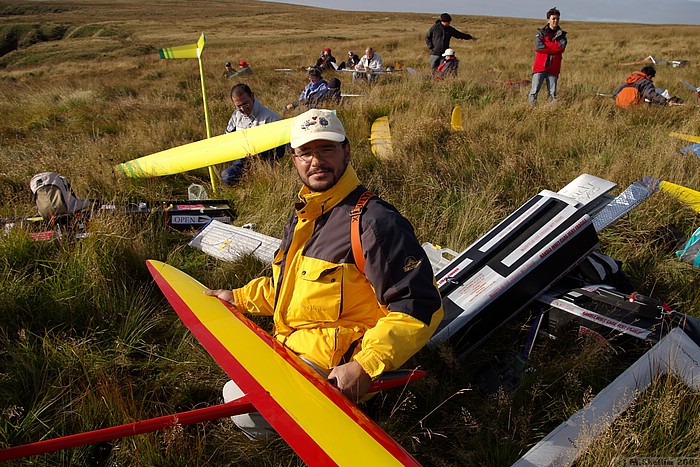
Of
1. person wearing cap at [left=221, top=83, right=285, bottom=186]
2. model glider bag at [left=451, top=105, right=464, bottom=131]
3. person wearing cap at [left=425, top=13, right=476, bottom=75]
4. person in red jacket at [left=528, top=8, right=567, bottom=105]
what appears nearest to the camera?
person wearing cap at [left=221, top=83, right=285, bottom=186]

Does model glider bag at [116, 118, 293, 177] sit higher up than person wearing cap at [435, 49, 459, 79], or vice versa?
person wearing cap at [435, 49, 459, 79]

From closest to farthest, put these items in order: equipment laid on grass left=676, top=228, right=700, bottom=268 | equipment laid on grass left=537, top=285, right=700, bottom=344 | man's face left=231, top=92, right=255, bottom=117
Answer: equipment laid on grass left=537, top=285, right=700, bottom=344, equipment laid on grass left=676, top=228, right=700, bottom=268, man's face left=231, top=92, right=255, bottom=117

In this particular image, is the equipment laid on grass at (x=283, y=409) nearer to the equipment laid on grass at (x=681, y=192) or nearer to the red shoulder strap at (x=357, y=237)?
the red shoulder strap at (x=357, y=237)

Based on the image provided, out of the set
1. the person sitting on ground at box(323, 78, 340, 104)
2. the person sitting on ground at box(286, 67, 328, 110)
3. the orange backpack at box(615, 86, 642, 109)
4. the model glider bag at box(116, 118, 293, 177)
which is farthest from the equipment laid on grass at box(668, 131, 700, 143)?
the person sitting on ground at box(286, 67, 328, 110)

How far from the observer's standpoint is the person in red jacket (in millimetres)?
8398

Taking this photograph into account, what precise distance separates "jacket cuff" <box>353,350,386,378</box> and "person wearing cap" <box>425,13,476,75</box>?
Result: 39.0 feet

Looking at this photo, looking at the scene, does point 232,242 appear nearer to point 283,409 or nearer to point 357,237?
point 357,237

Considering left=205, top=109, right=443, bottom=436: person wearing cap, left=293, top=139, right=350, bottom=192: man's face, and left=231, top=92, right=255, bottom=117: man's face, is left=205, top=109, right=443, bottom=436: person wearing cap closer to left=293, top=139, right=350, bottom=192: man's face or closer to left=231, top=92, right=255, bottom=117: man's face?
left=293, top=139, right=350, bottom=192: man's face

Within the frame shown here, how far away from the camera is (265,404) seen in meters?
1.65

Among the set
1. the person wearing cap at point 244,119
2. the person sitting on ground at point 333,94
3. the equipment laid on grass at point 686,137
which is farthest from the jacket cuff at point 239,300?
the person sitting on ground at point 333,94

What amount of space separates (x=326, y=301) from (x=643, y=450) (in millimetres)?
1480

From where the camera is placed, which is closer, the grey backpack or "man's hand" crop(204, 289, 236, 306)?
"man's hand" crop(204, 289, 236, 306)

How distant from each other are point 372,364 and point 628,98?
8.65 meters

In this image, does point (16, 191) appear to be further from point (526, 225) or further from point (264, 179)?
point (526, 225)
